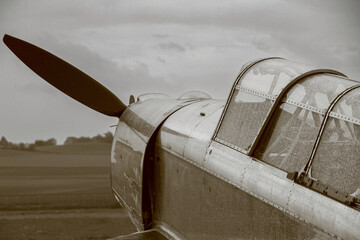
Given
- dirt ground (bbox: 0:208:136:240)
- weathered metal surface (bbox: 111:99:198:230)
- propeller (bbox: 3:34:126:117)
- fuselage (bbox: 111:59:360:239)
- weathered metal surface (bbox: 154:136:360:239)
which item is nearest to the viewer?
weathered metal surface (bbox: 154:136:360:239)

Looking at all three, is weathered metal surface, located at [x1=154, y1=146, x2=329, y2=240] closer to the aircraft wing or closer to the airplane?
the airplane

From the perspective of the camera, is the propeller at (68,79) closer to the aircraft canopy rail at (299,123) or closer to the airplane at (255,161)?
the airplane at (255,161)

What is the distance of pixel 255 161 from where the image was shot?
4496 millimetres

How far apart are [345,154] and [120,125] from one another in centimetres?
493

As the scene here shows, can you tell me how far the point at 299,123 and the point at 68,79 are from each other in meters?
5.17

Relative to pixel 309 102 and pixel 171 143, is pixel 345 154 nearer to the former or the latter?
pixel 309 102

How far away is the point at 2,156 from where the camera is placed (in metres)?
25.0

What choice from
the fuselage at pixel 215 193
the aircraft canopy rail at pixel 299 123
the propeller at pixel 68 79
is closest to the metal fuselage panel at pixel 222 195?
the fuselage at pixel 215 193

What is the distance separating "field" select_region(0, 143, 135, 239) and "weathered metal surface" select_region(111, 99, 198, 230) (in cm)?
474

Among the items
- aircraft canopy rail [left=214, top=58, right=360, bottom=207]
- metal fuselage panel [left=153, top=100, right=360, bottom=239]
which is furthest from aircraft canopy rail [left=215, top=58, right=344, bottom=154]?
metal fuselage panel [left=153, top=100, right=360, bottom=239]

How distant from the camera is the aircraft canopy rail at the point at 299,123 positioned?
146 inches

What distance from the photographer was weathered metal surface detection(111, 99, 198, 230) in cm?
690

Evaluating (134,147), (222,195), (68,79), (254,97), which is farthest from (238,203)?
(68,79)

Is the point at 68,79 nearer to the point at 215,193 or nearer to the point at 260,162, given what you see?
the point at 215,193
